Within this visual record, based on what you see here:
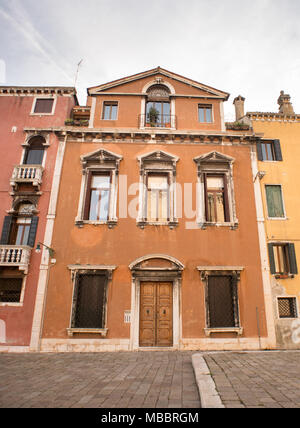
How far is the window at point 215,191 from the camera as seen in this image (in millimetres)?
12414

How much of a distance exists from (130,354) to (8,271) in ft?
21.7

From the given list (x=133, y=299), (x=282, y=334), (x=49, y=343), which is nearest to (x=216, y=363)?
(x=133, y=299)

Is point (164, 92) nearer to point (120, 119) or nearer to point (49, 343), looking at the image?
point (120, 119)

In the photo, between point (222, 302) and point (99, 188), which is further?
point (99, 188)

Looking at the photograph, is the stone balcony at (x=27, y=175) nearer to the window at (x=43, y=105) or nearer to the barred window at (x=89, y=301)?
the window at (x=43, y=105)

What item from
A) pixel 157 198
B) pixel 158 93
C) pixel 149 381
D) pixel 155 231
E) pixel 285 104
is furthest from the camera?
pixel 285 104

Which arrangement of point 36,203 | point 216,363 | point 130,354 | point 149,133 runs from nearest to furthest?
point 216,363 < point 130,354 < point 36,203 < point 149,133

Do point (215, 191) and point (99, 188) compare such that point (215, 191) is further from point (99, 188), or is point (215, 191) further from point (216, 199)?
point (99, 188)

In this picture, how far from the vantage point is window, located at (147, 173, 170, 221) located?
12.5m

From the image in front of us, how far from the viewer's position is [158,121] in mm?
14289

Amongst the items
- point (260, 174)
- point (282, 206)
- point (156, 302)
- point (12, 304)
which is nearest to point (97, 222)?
point (156, 302)

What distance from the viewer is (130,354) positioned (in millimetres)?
9961

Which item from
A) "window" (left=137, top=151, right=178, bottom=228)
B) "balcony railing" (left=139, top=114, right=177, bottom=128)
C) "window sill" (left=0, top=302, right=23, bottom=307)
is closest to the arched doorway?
"window" (left=137, top=151, right=178, bottom=228)

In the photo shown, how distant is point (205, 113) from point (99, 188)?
7.61 meters
